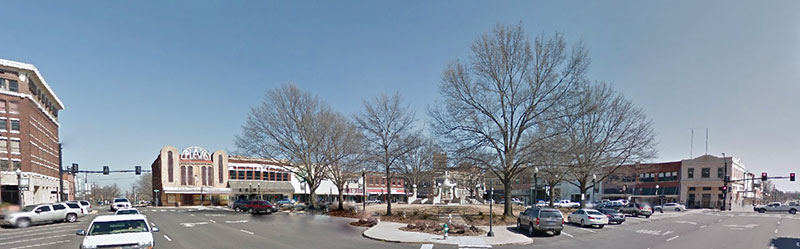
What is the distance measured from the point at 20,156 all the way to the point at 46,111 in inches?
585

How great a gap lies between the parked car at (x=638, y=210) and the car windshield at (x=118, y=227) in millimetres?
44179

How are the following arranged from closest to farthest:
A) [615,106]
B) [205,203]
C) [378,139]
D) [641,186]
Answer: [378,139]
[615,106]
[205,203]
[641,186]

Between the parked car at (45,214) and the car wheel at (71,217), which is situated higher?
the parked car at (45,214)

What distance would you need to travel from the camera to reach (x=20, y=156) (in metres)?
49.2

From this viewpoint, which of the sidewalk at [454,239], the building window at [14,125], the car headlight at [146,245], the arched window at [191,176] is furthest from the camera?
the arched window at [191,176]

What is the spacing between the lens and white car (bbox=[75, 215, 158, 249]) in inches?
438

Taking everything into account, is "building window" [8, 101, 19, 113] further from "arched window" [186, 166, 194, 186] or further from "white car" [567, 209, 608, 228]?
"white car" [567, 209, 608, 228]

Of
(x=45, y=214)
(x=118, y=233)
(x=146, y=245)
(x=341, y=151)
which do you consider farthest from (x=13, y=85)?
(x=146, y=245)

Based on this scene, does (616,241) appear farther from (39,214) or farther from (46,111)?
(46,111)

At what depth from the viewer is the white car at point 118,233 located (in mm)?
11117

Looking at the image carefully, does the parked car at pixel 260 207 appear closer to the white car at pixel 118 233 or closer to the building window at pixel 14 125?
the white car at pixel 118 233

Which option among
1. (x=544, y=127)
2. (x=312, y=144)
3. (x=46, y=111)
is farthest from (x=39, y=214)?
(x=46, y=111)

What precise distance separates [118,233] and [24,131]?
55324 millimetres

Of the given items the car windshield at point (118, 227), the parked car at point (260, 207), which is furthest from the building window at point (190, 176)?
the car windshield at point (118, 227)
